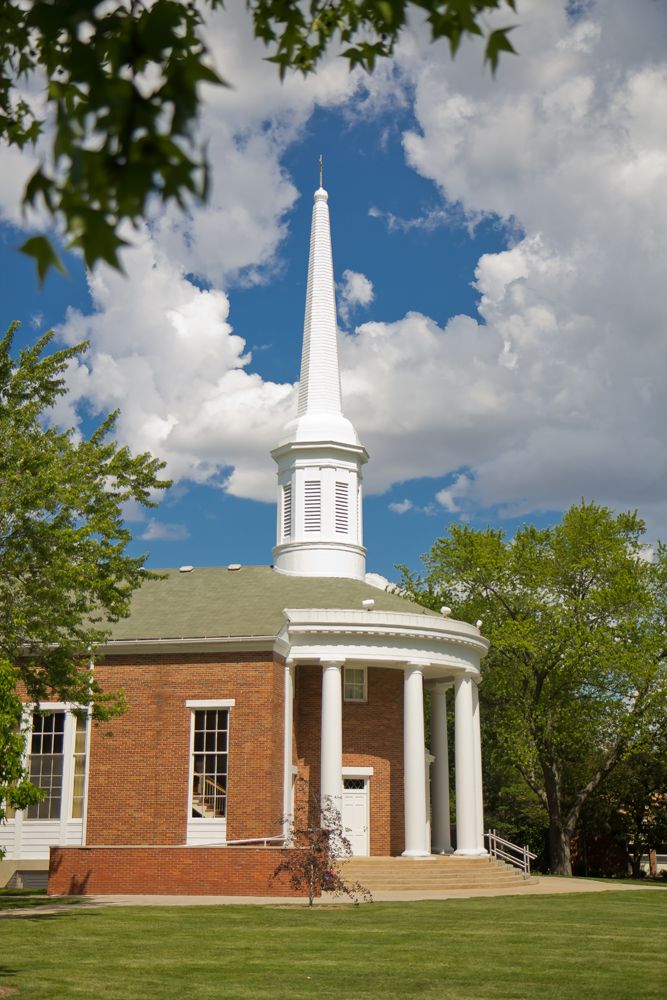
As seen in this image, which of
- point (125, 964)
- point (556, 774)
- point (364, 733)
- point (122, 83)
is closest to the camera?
point (122, 83)

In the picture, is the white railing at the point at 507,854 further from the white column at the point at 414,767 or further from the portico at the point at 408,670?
the white column at the point at 414,767

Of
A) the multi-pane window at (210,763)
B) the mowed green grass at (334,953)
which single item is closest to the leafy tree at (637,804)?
the multi-pane window at (210,763)

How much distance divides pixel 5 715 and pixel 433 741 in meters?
21.4

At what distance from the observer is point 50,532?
824 inches

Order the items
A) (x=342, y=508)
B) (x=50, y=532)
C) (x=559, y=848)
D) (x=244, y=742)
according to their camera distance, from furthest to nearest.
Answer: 1. (x=559, y=848)
2. (x=342, y=508)
3. (x=244, y=742)
4. (x=50, y=532)

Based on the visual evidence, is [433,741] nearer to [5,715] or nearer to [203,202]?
[5,715]

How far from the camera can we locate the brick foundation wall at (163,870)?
24.9 metres

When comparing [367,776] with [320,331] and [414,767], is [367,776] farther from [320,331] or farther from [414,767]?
[320,331]

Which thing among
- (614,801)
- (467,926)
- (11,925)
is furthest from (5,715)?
(614,801)

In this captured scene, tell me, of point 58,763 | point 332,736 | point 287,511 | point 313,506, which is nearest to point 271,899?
point 332,736

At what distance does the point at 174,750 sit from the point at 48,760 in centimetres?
396

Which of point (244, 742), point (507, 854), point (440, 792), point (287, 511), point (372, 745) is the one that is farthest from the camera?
point (507, 854)

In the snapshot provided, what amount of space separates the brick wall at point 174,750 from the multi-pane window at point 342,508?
8679mm

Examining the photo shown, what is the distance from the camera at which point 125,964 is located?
13070mm
